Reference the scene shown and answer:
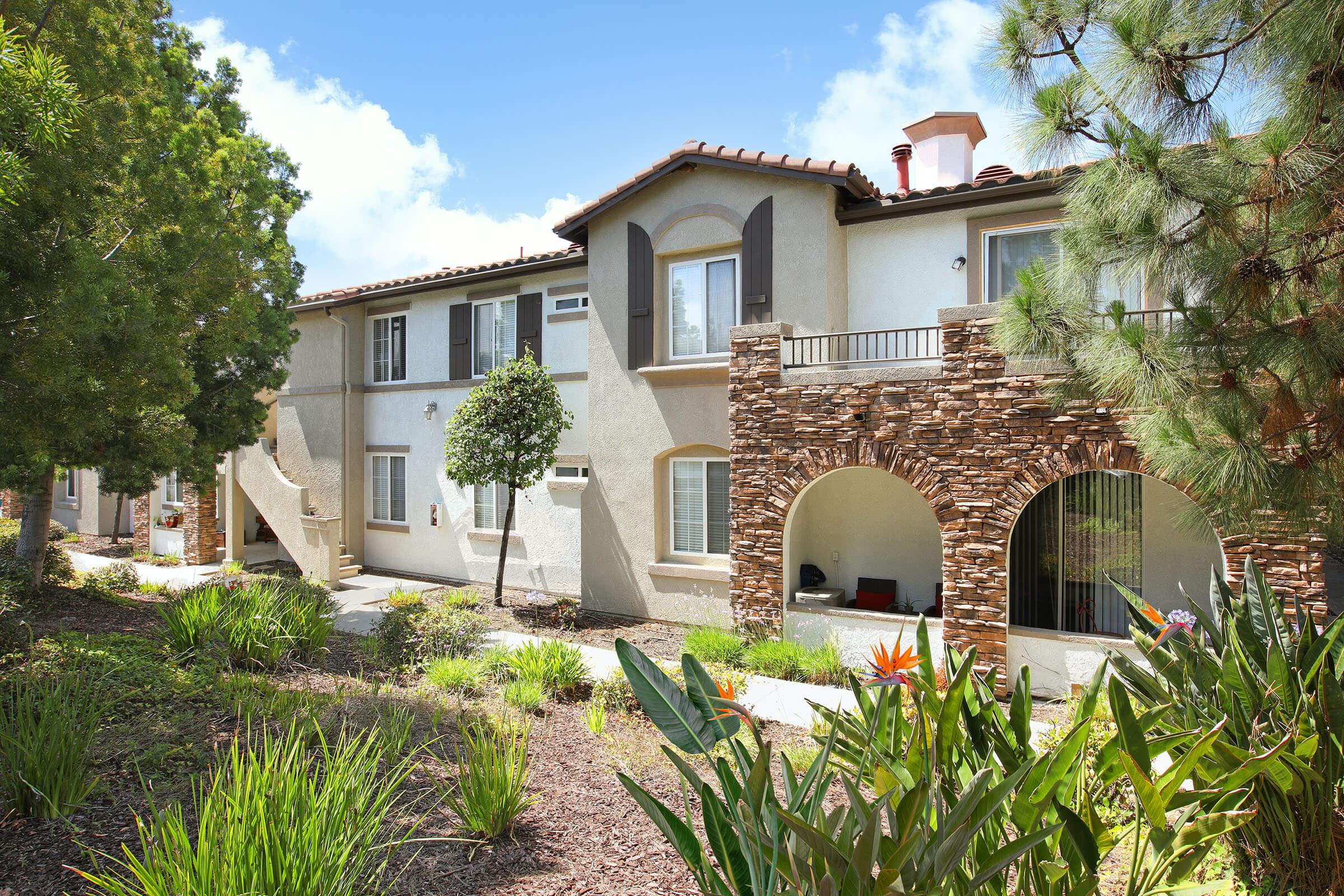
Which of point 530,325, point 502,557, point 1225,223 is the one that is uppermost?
point 530,325

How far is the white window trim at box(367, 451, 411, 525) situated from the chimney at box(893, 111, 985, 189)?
41.3 ft

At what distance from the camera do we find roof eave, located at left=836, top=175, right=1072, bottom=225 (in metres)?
10.6

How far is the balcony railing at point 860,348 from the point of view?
443 inches

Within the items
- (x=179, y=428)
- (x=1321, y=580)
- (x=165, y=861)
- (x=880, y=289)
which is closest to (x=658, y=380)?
(x=880, y=289)

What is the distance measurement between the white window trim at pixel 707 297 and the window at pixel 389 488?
27.0 ft

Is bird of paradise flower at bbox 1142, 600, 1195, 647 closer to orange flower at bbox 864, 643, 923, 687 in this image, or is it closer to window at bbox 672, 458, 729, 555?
orange flower at bbox 864, 643, 923, 687

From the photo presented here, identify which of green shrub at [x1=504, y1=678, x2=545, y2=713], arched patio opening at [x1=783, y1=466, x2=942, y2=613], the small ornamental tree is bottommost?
green shrub at [x1=504, y1=678, x2=545, y2=713]

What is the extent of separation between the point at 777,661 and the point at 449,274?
36.1 feet

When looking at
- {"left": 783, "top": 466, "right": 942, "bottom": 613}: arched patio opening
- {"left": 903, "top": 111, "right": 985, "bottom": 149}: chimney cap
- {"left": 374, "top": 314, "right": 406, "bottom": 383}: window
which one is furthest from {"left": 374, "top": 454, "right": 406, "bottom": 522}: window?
{"left": 903, "top": 111, "right": 985, "bottom": 149}: chimney cap

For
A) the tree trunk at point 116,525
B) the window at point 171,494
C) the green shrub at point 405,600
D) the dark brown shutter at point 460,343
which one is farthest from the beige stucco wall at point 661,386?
the tree trunk at point 116,525

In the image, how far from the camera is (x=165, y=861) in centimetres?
354

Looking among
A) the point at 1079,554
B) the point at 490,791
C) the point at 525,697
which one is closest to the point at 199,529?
the point at 525,697

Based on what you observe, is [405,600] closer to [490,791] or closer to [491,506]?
[491,506]

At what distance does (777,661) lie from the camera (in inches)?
401
